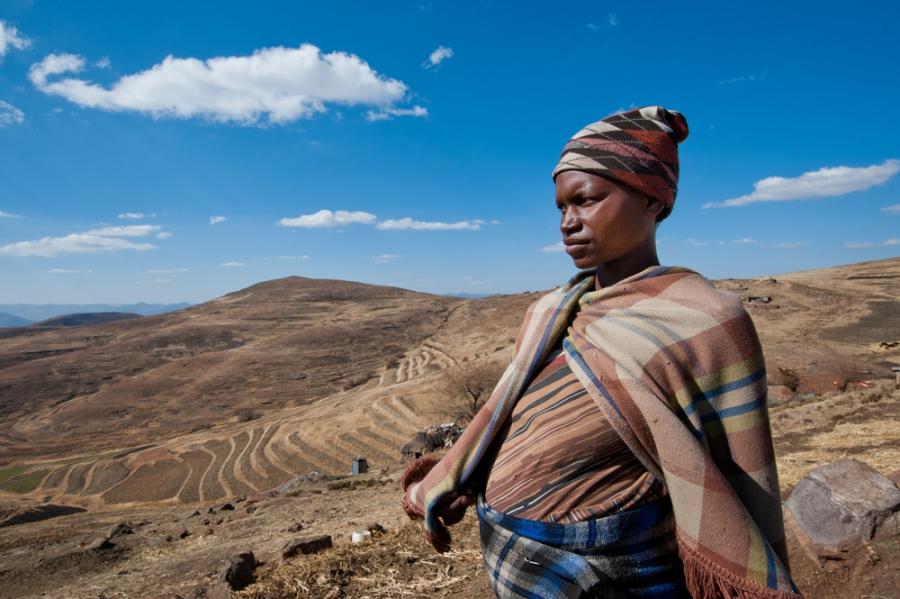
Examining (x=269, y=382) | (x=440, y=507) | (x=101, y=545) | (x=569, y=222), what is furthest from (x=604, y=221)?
(x=269, y=382)

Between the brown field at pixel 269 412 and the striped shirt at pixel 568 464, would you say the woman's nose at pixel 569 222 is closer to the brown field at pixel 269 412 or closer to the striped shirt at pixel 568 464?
the striped shirt at pixel 568 464

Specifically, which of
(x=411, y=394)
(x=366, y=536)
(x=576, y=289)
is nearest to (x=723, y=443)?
(x=576, y=289)

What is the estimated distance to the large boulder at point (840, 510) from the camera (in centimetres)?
382

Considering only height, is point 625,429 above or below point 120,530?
above

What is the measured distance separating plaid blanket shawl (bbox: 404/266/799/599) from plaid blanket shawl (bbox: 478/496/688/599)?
0.07 metres

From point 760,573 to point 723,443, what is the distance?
0.77 ft

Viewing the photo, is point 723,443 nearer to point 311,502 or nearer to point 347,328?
point 311,502

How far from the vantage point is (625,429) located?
3.32ft

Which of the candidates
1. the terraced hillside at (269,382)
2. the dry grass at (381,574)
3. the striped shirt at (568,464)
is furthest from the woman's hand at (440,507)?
the terraced hillside at (269,382)

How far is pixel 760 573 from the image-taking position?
0.94 meters

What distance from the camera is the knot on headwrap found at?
1.17 m

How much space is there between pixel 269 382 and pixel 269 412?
8.83 m

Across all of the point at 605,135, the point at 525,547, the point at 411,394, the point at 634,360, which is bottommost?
the point at 411,394

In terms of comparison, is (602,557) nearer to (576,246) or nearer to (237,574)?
(576,246)
